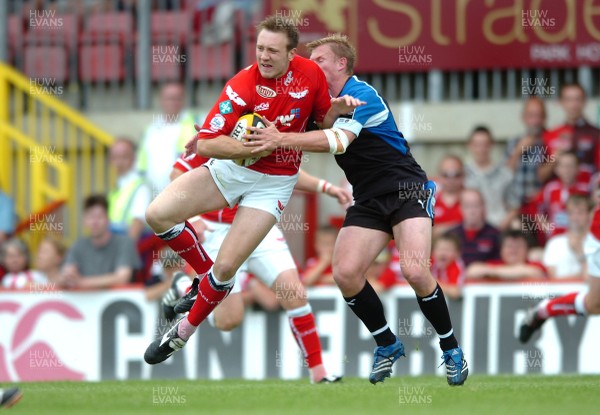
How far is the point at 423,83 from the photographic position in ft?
47.8

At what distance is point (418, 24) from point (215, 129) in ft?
20.0

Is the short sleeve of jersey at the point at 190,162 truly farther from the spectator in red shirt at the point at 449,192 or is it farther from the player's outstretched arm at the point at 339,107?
the spectator in red shirt at the point at 449,192

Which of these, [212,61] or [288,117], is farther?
[212,61]

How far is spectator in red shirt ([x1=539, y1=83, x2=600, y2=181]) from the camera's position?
43.0 feet

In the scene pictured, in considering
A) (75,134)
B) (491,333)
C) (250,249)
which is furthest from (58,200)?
(250,249)

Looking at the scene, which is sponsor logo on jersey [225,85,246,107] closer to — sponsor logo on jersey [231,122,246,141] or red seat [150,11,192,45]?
sponsor logo on jersey [231,122,246,141]

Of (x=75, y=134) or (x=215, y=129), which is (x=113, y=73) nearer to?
(x=75, y=134)

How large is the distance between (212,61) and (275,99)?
20.2 ft

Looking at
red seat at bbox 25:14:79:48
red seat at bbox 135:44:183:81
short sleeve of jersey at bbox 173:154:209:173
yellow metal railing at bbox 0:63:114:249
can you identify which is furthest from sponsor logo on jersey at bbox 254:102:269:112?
red seat at bbox 25:14:79:48

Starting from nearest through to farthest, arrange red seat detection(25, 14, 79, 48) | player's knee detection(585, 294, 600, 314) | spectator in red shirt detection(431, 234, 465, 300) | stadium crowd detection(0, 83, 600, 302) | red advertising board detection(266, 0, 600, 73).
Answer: player's knee detection(585, 294, 600, 314)
spectator in red shirt detection(431, 234, 465, 300)
stadium crowd detection(0, 83, 600, 302)
red advertising board detection(266, 0, 600, 73)
red seat detection(25, 14, 79, 48)

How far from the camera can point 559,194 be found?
13.0m

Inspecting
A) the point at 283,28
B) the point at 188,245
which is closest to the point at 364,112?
the point at 283,28

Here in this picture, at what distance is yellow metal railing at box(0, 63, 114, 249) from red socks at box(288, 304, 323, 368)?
5.11 meters

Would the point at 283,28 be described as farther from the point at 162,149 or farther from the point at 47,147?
the point at 47,147
